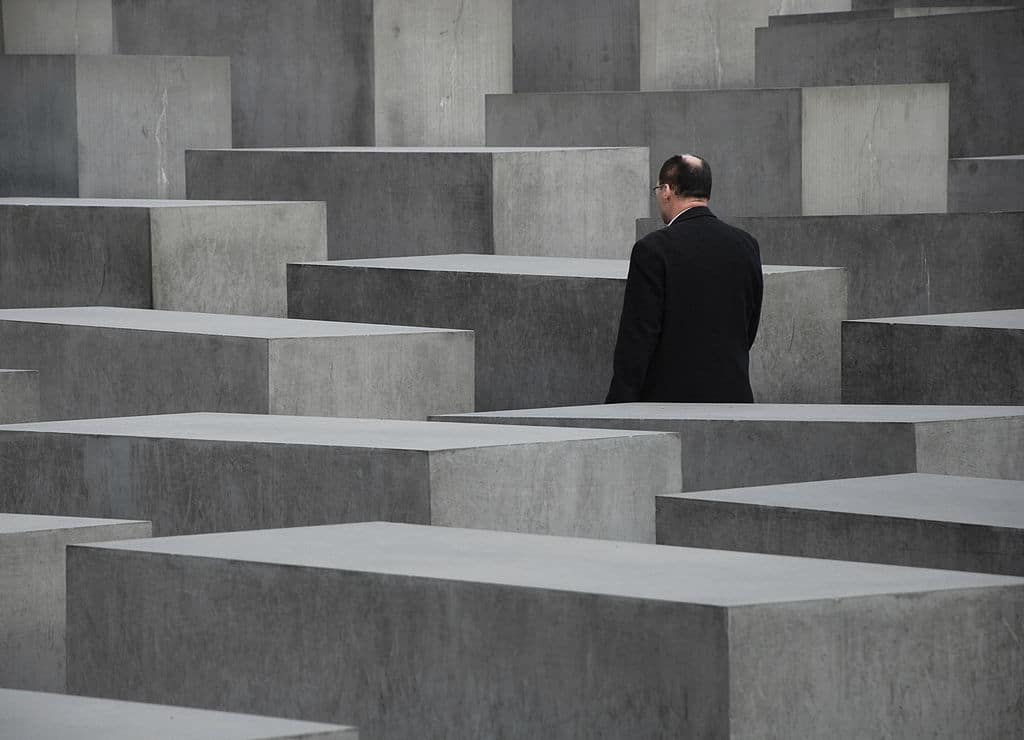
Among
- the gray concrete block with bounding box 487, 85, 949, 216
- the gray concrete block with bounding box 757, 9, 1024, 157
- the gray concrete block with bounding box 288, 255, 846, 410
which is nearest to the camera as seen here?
the gray concrete block with bounding box 288, 255, 846, 410

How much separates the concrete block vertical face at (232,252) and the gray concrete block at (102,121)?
Answer: 6.85 ft

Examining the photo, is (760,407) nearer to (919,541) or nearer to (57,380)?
(919,541)

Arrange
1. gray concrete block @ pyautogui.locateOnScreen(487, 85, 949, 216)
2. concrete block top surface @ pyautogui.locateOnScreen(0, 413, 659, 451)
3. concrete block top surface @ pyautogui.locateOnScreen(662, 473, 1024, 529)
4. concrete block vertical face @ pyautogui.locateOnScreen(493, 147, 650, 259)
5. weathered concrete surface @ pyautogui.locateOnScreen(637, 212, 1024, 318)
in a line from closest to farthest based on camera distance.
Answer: concrete block top surface @ pyautogui.locateOnScreen(662, 473, 1024, 529)
concrete block top surface @ pyautogui.locateOnScreen(0, 413, 659, 451)
weathered concrete surface @ pyautogui.locateOnScreen(637, 212, 1024, 318)
concrete block vertical face @ pyautogui.locateOnScreen(493, 147, 650, 259)
gray concrete block @ pyautogui.locateOnScreen(487, 85, 949, 216)

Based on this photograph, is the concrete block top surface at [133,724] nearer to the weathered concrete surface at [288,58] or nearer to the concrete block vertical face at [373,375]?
the concrete block vertical face at [373,375]

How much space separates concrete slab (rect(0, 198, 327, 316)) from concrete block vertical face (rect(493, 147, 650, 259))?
0.96 metres

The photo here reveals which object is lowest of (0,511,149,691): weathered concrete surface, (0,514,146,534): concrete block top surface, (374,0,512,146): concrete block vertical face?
(0,511,149,691): weathered concrete surface

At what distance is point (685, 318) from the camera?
713 cm

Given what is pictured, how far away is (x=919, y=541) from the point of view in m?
4.68

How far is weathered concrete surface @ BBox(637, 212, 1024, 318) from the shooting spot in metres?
10.2

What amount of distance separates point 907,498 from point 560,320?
139 inches

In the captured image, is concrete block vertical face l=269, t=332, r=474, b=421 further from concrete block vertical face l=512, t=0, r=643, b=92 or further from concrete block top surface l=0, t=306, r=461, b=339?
concrete block vertical face l=512, t=0, r=643, b=92

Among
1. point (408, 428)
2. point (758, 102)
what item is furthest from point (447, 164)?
point (408, 428)

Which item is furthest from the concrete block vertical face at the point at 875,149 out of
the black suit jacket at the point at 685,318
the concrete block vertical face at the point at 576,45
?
the black suit jacket at the point at 685,318

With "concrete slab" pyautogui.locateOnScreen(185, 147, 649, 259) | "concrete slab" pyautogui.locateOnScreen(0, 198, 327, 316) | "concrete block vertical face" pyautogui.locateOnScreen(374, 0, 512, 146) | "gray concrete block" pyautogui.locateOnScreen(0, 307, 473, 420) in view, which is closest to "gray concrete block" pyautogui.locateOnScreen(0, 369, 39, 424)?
"gray concrete block" pyautogui.locateOnScreen(0, 307, 473, 420)
